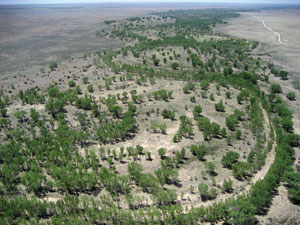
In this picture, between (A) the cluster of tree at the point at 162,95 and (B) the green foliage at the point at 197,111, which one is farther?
(A) the cluster of tree at the point at 162,95

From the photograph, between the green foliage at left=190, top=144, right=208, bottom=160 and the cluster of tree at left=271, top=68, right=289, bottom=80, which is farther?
the cluster of tree at left=271, top=68, right=289, bottom=80

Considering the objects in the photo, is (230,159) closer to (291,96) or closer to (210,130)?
(210,130)

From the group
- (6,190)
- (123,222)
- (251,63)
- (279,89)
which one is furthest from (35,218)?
(251,63)

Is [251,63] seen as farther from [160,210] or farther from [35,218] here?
[35,218]

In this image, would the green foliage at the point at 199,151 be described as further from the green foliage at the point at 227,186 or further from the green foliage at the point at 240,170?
the green foliage at the point at 227,186

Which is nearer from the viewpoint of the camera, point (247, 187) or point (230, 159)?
point (247, 187)

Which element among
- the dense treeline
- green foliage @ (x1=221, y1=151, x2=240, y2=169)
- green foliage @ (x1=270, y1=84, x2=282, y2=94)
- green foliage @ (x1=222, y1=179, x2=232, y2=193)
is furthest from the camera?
green foliage @ (x1=270, y1=84, x2=282, y2=94)

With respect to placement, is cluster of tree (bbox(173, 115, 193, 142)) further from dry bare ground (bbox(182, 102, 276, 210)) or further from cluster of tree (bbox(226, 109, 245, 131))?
dry bare ground (bbox(182, 102, 276, 210))

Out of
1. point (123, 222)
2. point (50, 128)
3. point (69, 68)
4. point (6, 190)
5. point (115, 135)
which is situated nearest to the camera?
point (123, 222)

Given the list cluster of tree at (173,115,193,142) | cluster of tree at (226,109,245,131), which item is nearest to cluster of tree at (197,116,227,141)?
cluster of tree at (173,115,193,142)

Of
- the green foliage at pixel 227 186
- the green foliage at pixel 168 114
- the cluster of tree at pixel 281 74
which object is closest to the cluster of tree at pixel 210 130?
the green foliage at pixel 168 114

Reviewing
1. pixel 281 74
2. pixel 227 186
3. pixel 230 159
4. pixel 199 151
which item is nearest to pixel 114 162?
pixel 199 151
